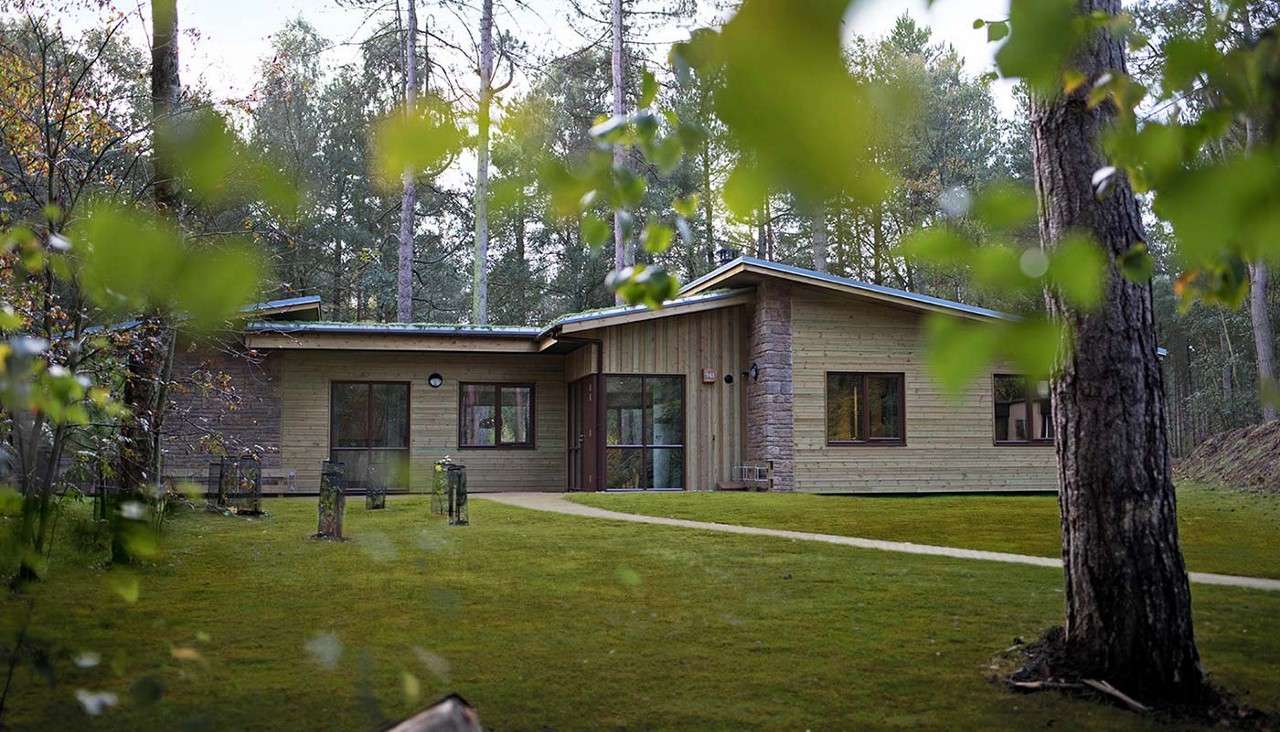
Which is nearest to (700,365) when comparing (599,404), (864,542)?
(599,404)

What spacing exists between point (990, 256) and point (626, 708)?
333 cm

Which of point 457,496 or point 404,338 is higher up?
point 404,338

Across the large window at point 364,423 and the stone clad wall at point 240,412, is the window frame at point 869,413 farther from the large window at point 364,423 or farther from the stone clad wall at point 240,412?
the stone clad wall at point 240,412

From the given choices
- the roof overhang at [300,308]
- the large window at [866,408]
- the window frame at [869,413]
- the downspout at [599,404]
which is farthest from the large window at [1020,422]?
the roof overhang at [300,308]

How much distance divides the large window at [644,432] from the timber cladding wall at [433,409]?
2.19 metres

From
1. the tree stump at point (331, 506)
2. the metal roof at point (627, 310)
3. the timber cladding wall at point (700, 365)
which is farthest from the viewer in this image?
the timber cladding wall at point (700, 365)

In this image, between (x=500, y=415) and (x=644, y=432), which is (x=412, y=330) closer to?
(x=500, y=415)

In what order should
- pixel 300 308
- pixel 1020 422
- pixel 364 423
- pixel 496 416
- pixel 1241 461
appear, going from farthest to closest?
pixel 1241 461 → pixel 496 416 → pixel 1020 422 → pixel 364 423 → pixel 300 308

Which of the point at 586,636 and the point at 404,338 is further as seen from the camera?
the point at 404,338

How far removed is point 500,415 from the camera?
18.1m

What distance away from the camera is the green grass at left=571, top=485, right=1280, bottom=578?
8289 mm

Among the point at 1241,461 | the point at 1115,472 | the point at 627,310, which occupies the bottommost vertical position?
the point at 1241,461

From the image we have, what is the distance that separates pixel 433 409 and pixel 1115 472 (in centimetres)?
1474

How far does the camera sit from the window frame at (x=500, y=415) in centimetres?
1784
